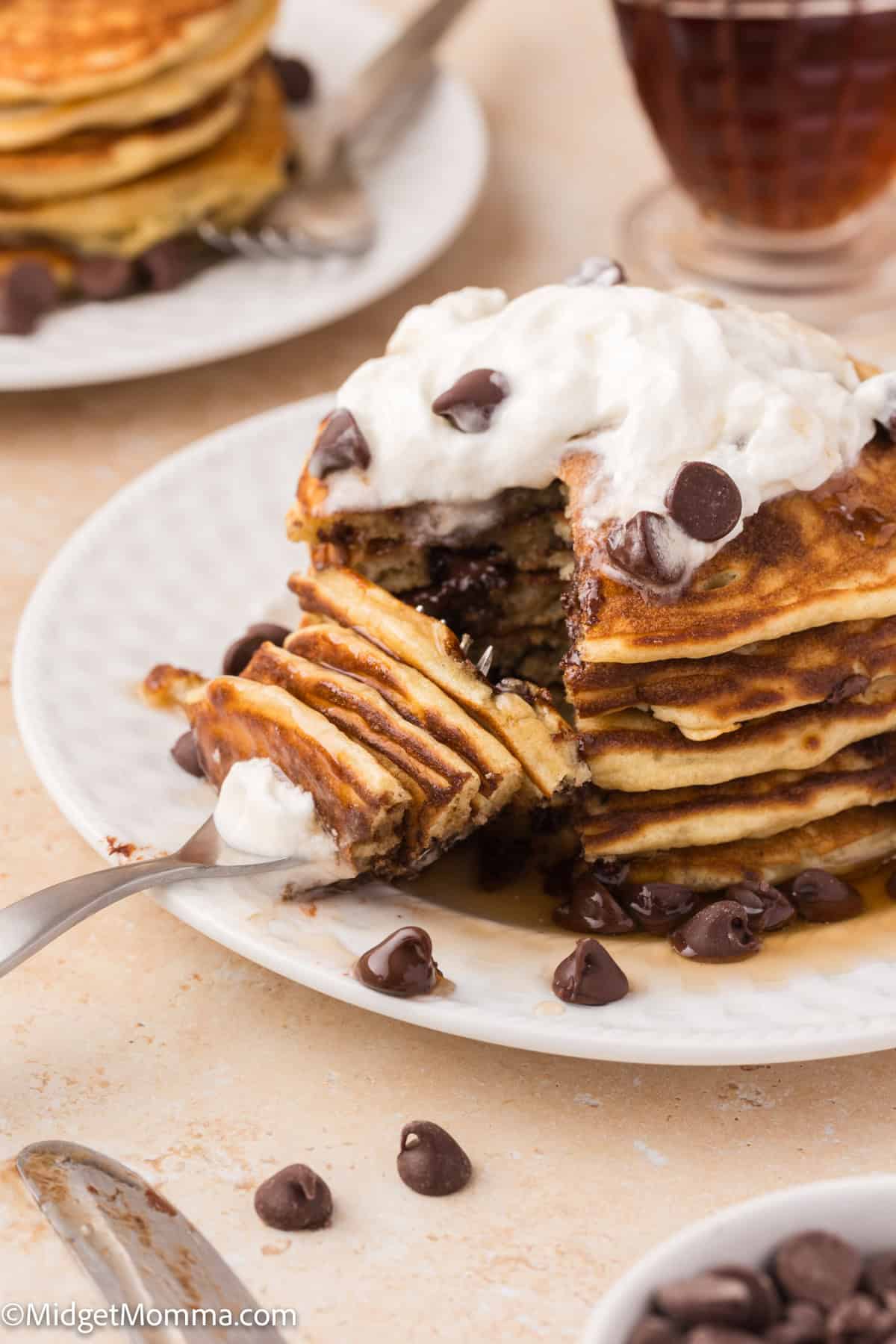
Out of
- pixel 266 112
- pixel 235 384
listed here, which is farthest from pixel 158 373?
pixel 266 112

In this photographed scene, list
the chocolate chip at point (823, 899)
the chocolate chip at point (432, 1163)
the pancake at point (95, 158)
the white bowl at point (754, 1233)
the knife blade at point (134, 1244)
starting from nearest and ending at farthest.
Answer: the white bowl at point (754, 1233) < the knife blade at point (134, 1244) < the chocolate chip at point (432, 1163) < the chocolate chip at point (823, 899) < the pancake at point (95, 158)

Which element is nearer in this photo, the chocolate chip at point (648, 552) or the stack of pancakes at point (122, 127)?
the chocolate chip at point (648, 552)

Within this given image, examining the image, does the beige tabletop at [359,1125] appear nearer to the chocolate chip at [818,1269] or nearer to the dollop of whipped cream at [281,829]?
the dollop of whipped cream at [281,829]

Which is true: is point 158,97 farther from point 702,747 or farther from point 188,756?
point 702,747

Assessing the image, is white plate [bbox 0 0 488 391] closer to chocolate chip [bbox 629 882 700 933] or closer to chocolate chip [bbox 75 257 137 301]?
chocolate chip [bbox 75 257 137 301]

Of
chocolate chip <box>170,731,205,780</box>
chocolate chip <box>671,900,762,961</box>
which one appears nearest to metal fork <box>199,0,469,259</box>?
chocolate chip <box>170,731,205,780</box>

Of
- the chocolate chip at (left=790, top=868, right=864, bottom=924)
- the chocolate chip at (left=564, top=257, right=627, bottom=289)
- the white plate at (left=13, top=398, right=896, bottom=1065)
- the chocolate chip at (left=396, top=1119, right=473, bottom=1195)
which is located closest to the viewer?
the chocolate chip at (left=396, top=1119, right=473, bottom=1195)

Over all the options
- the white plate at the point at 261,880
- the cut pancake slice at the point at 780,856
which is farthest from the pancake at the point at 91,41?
the cut pancake slice at the point at 780,856
